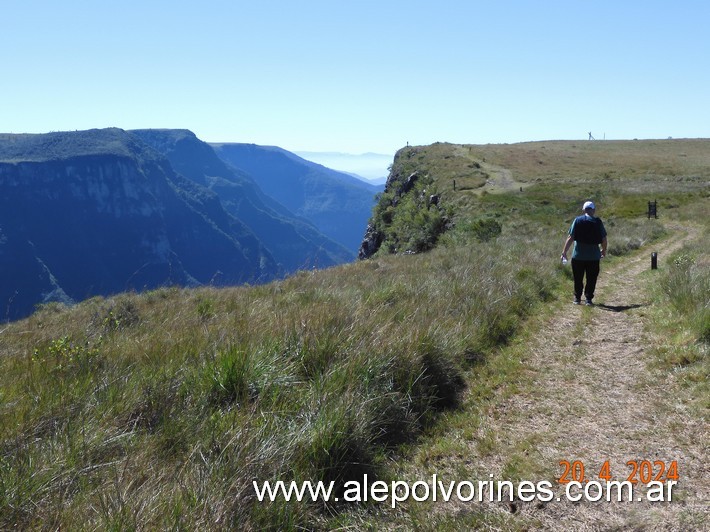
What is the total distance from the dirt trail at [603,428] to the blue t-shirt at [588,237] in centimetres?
267

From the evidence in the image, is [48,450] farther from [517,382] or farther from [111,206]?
[111,206]

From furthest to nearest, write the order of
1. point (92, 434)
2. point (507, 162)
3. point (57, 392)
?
Answer: point (507, 162) → point (57, 392) → point (92, 434)

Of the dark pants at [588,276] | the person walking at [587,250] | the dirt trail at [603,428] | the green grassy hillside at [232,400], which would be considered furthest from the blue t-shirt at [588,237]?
the dirt trail at [603,428]

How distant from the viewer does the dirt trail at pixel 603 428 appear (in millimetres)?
3027

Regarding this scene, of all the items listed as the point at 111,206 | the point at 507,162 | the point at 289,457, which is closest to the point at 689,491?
the point at 289,457

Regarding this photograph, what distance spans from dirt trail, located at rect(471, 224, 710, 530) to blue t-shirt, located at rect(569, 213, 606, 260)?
2.67m

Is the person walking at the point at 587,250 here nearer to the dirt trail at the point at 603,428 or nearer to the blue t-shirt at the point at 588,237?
the blue t-shirt at the point at 588,237

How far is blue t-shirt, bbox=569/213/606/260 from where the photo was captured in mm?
9336

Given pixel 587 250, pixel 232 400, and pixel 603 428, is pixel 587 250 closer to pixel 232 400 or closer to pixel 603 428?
pixel 603 428

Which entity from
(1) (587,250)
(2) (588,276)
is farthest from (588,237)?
(2) (588,276)

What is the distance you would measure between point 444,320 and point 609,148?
336 ft

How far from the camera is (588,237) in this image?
9375mm

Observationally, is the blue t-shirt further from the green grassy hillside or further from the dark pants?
the green grassy hillside

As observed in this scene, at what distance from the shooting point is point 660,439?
3883mm
